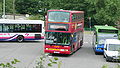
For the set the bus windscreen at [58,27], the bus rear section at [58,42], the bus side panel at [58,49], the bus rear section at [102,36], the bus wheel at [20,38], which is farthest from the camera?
the bus wheel at [20,38]

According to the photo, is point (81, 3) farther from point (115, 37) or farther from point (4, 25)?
point (115, 37)

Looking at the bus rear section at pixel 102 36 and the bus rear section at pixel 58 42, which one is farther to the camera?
the bus rear section at pixel 102 36

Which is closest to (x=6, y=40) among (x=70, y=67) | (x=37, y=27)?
(x=37, y=27)

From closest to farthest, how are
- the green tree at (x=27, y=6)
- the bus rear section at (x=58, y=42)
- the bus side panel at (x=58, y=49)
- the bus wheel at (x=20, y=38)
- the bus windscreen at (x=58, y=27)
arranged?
1. the bus windscreen at (x=58, y=27)
2. the bus rear section at (x=58, y=42)
3. the bus side panel at (x=58, y=49)
4. the bus wheel at (x=20, y=38)
5. the green tree at (x=27, y=6)

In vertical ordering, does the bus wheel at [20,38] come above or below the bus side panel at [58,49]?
below

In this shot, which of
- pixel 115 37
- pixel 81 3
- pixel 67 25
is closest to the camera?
pixel 67 25

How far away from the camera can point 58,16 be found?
936 inches

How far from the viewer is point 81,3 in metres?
68.1

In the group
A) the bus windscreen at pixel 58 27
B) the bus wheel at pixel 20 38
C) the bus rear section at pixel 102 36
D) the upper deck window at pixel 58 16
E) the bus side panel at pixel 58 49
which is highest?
the upper deck window at pixel 58 16

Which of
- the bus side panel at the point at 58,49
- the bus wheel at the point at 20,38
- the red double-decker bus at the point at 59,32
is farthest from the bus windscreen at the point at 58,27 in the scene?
the bus wheel at the point at 20,38

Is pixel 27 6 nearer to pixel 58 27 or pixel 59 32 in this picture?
pixel 58 27

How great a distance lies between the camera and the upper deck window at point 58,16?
2367 cm

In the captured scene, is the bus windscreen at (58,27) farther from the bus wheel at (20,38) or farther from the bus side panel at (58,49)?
the bus wheel at (20,38)

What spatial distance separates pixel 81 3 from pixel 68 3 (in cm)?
286
